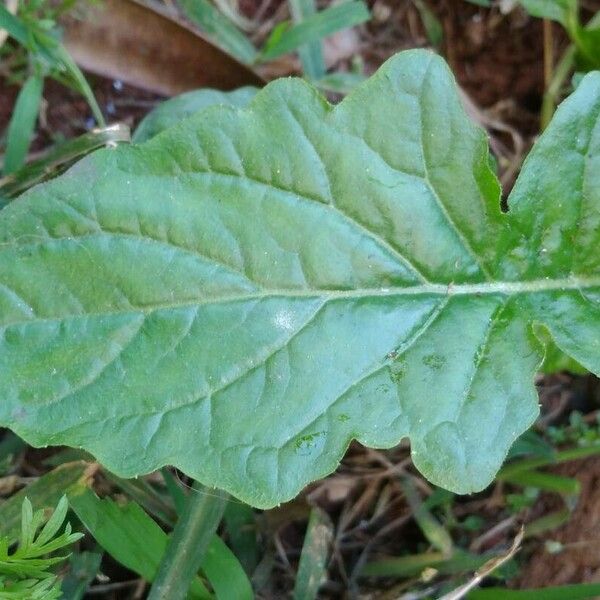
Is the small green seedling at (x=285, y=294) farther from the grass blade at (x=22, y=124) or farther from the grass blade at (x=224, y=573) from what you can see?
the grass blade at (x=22, y=124)

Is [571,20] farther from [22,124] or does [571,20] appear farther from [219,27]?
[22,124]

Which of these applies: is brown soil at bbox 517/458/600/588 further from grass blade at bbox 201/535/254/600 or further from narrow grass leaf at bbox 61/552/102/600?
narrow grass leaf at bbox 61/552/102/600

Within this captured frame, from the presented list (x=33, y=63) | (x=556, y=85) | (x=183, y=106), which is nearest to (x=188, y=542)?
(x=183, y=106)

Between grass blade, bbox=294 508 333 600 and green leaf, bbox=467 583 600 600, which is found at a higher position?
grass blade, bbox=294 508 333 600

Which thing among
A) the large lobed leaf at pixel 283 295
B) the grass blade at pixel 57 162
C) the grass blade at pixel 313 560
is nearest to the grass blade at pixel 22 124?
the grass blade at pixel 57 162

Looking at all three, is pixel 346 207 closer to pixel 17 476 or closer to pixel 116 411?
pixel 116 411

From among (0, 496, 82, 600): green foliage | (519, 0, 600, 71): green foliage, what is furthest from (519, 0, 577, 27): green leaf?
(0, 496, 82, 600): green foliage
